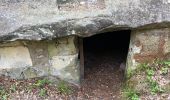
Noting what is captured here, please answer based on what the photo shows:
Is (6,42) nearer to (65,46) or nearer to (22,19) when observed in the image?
(22,19)

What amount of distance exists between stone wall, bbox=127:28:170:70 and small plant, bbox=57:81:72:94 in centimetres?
105

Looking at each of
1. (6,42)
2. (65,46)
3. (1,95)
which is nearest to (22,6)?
(6,42)

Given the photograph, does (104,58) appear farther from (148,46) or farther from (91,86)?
(148,46)

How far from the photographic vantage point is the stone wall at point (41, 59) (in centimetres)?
574

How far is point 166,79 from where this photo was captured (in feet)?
18.8

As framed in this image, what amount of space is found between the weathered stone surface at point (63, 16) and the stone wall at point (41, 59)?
1.35 feet

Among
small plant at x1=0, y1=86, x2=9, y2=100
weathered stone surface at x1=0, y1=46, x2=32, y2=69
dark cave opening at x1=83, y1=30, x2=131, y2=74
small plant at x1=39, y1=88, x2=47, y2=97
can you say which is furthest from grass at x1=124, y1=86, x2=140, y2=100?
small plant at x1=0, y1=86, x2=9, y2=100

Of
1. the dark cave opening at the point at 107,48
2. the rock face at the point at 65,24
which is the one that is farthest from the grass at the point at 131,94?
the dark cave opening at the point at 107,48

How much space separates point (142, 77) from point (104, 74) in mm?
885

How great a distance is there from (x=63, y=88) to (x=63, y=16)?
126 centimetres

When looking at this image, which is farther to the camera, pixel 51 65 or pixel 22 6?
pixel 51 65

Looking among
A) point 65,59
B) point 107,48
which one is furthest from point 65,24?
point 107,48

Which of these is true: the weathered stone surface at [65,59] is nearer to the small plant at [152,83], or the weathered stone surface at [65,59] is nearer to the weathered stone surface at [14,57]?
the weathered stone surface at [14,57]

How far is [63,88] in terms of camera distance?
19.3 ft
